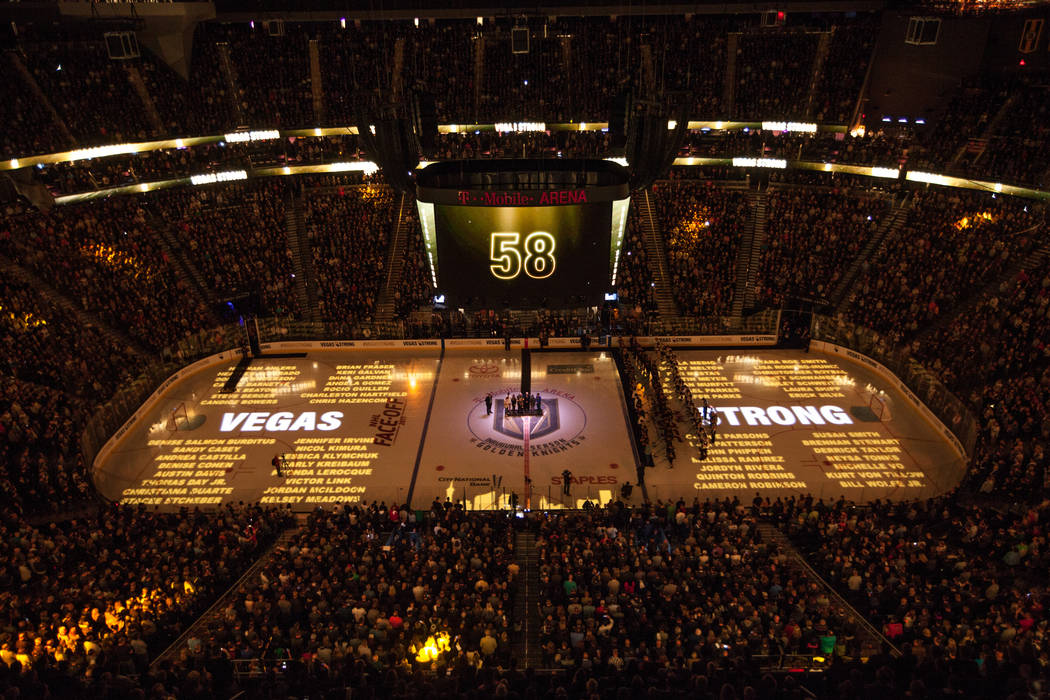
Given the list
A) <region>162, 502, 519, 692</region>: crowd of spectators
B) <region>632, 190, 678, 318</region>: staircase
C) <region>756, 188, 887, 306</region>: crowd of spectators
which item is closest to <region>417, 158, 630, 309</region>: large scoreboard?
<region>632, 190, 678, 318</region>: staircase

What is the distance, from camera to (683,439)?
25062mm

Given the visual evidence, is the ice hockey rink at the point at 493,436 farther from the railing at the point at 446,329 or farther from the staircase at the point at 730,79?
the staircase at the point at 730,79

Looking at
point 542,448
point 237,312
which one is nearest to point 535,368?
point 542,448

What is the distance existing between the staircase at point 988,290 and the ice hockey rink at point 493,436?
286 cm

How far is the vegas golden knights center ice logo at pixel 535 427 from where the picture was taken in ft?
81.1

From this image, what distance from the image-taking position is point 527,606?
54.9 feet

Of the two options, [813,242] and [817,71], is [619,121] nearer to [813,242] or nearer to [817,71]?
[813,242]

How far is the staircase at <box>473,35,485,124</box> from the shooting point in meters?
42.7

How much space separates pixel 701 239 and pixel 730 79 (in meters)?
13.0

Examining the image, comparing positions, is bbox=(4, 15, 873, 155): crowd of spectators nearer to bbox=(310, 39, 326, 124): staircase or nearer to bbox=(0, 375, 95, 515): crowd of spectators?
bbox=(310, 39, 326, 124): staircase

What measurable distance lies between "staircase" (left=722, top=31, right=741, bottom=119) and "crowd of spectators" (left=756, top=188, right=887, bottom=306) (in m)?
8.99

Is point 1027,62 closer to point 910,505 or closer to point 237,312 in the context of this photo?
point 910,505

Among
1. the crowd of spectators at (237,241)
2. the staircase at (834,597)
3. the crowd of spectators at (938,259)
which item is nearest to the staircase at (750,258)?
the crowd of spectators at (938,259)

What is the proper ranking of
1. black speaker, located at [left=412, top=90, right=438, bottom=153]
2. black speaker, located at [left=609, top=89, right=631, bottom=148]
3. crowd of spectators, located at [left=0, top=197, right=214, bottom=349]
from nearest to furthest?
1. crowd of spectators, located at [left=0, top=197, right=214, bottom=349]
2. black speaker, located at [left=412, top=90, right=438, bottom=153]
3. black speaker, located at [left=609, top=89, right=631, bottom=148]
